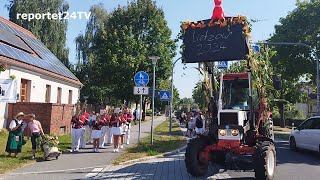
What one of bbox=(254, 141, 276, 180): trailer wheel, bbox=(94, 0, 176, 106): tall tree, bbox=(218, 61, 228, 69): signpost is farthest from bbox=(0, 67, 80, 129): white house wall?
bbox=(254, 141, 276, 180): trailer wheel

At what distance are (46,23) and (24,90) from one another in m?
23.5

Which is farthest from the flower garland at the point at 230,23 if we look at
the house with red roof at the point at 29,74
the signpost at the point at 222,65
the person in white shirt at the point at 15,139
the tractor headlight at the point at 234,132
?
the house with red roof at the point at 29,74

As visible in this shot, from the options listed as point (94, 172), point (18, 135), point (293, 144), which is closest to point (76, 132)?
point (18, 135)

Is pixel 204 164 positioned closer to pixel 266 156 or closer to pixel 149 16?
pixel 266 156

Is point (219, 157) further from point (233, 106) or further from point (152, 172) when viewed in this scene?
point (152, 172)

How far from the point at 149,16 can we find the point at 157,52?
14.6ft

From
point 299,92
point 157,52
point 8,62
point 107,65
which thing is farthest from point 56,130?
point 299,92

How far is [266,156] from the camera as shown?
28.6ft

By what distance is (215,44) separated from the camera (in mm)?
9406

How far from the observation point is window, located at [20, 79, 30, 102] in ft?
70.5

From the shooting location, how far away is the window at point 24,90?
846 inches

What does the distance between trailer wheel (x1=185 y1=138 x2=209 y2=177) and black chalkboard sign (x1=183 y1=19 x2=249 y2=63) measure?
211cm

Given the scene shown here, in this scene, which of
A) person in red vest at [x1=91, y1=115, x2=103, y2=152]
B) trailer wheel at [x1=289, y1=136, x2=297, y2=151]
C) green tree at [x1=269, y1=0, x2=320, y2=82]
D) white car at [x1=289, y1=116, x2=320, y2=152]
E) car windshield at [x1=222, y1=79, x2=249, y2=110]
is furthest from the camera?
green tree at [x1=269, y1=0, x2=320, y2=82]

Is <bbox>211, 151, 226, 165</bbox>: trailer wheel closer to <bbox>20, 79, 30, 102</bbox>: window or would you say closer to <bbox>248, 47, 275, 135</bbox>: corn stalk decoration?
<bbox>248, 47, 275, 135</bbox>: corn stalk decoration
